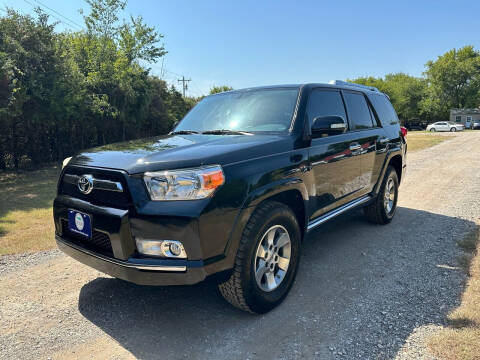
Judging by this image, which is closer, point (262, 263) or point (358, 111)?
point (262, 263)

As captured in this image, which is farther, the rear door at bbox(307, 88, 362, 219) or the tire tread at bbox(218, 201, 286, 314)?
the rear door at bbox(307, 88, 362, 219)

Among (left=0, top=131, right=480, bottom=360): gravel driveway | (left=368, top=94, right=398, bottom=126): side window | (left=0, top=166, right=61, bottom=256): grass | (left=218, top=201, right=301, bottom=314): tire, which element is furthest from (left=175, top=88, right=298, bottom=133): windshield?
(left=0, top=166, right=61, bottom=256): grass

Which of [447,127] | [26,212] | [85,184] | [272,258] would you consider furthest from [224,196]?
[447,127]

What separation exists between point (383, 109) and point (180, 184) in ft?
13.5

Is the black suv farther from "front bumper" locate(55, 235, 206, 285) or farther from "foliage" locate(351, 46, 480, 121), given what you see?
"foliage" locate(351, 46, 480, 121)

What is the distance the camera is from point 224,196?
2.43 meters

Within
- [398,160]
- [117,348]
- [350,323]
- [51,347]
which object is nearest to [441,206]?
[398,160]

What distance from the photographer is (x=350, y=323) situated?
9.20ft

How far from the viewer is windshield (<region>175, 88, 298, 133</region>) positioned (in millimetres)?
3424

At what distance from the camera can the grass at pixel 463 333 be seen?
2.41 metres

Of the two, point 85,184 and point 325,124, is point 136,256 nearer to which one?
point 85,184

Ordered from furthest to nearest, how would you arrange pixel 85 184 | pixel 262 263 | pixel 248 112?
1. pixel 248 112
2. pixel 262 263
3. pixel 85 184

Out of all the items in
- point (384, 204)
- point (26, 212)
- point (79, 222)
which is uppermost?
point (79, 222)

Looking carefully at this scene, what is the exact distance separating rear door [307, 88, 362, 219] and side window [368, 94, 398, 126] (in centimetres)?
114
